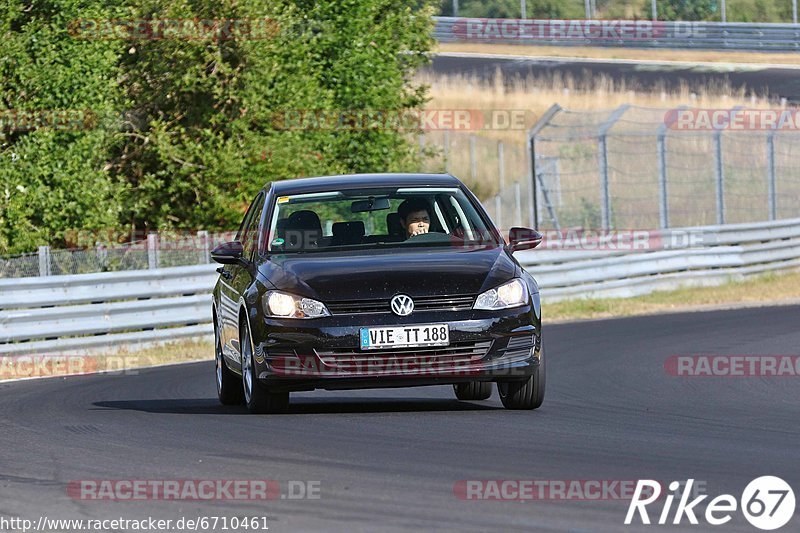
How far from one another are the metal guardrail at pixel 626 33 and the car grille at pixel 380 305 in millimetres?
44232

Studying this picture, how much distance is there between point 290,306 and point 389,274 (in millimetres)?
627

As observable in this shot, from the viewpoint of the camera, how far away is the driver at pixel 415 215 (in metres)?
11.1

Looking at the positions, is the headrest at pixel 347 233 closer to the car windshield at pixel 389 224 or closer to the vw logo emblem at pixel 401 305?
the car windshield at pixel 389 224

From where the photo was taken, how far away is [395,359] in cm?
980

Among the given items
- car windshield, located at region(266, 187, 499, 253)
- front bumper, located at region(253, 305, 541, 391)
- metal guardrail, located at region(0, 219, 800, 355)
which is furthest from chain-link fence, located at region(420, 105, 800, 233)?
front bumper, located at region(253, 305, 541, 391)

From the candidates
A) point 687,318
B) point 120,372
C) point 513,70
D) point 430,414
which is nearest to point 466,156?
point 513,70

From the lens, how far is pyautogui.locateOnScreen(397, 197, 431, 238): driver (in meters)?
11.1

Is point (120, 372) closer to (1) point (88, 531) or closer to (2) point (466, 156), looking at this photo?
(1) point (88, 531)

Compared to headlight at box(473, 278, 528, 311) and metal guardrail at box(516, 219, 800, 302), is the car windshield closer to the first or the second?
headlight at box(473, 278, 528, 311)

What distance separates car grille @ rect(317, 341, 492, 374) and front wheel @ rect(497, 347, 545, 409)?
691mm

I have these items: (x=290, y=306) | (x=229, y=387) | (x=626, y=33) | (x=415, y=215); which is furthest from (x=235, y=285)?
(x=626, y=33)

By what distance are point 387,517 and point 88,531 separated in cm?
117

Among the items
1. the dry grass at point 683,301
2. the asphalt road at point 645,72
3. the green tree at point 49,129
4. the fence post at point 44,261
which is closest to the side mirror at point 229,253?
the fence post at point 44,261

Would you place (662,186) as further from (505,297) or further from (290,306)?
(290,306)
